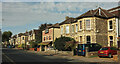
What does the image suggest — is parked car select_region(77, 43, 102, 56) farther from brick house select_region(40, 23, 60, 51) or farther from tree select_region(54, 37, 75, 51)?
brick house select_region(40, 23, 60, 51)

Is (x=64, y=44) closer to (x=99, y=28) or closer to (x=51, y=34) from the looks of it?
(x=99, y=28)

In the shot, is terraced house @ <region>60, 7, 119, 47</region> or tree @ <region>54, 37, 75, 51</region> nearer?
tree @ <region>54, 37, 75, 51</region>

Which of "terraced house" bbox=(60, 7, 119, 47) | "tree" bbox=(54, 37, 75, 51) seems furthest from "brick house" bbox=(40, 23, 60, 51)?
"terraced house" bbox=(60, 7, 119, 47)

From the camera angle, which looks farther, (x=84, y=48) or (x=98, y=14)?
(x=98, y=14)

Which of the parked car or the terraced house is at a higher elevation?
Result: the terraced house

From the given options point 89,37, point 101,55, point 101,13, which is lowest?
point 101,55

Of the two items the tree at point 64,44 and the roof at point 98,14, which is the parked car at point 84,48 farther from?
the roof at point 98,14

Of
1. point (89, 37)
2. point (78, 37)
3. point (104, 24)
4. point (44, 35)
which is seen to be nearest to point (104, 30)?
point (104, 24)

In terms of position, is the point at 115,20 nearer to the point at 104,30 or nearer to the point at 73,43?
the point at 104,30

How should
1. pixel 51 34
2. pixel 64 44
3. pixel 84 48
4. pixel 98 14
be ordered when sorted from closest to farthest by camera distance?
pixel 84 48 < pixel 64 44 < pixel 98 14 < pixel 51 34

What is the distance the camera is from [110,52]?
19812 mm

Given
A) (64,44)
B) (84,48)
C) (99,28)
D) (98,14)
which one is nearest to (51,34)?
(64,44)

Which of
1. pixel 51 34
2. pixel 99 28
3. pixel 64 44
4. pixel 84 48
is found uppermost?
pixel 99 28

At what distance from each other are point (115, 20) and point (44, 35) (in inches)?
1114
